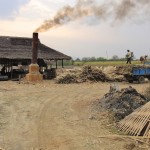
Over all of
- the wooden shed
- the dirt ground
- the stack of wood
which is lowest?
the dirt ground

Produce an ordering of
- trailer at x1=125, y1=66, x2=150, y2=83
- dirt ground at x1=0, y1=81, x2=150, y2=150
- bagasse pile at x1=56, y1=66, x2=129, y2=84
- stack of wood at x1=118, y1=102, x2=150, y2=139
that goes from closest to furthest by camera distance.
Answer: dirt ground at x1=0, y1=81, x2=150, y2=150
stack of wood at x1=118, y1=102, x2=150, y2=139
trailer at x1=125, y1=66, x2=150, y2=83
bagasse pile at x1=56, y1=66, x2=129, y2=84

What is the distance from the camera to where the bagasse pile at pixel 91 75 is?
33.0m

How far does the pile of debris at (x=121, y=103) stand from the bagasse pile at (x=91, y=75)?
15.2 metres

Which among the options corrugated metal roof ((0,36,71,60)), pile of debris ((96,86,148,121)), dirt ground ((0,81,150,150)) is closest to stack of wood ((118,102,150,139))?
dirt ground ((0,81,150,150))

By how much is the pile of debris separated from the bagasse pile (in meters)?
15.2

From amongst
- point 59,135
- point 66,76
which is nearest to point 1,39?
point 66,76

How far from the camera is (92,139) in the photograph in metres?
12.4

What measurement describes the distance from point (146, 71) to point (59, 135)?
2065cm

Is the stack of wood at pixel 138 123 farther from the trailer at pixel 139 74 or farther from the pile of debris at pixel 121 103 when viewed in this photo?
the trailer at pixel 139 74

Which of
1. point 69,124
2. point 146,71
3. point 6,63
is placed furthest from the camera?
point 6,63

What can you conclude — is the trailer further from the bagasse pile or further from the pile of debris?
the pile of debris

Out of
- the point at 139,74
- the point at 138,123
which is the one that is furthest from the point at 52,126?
the point at 139,74

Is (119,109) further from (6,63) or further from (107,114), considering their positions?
(6,63)

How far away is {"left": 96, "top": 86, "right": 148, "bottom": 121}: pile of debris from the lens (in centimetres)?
1521
